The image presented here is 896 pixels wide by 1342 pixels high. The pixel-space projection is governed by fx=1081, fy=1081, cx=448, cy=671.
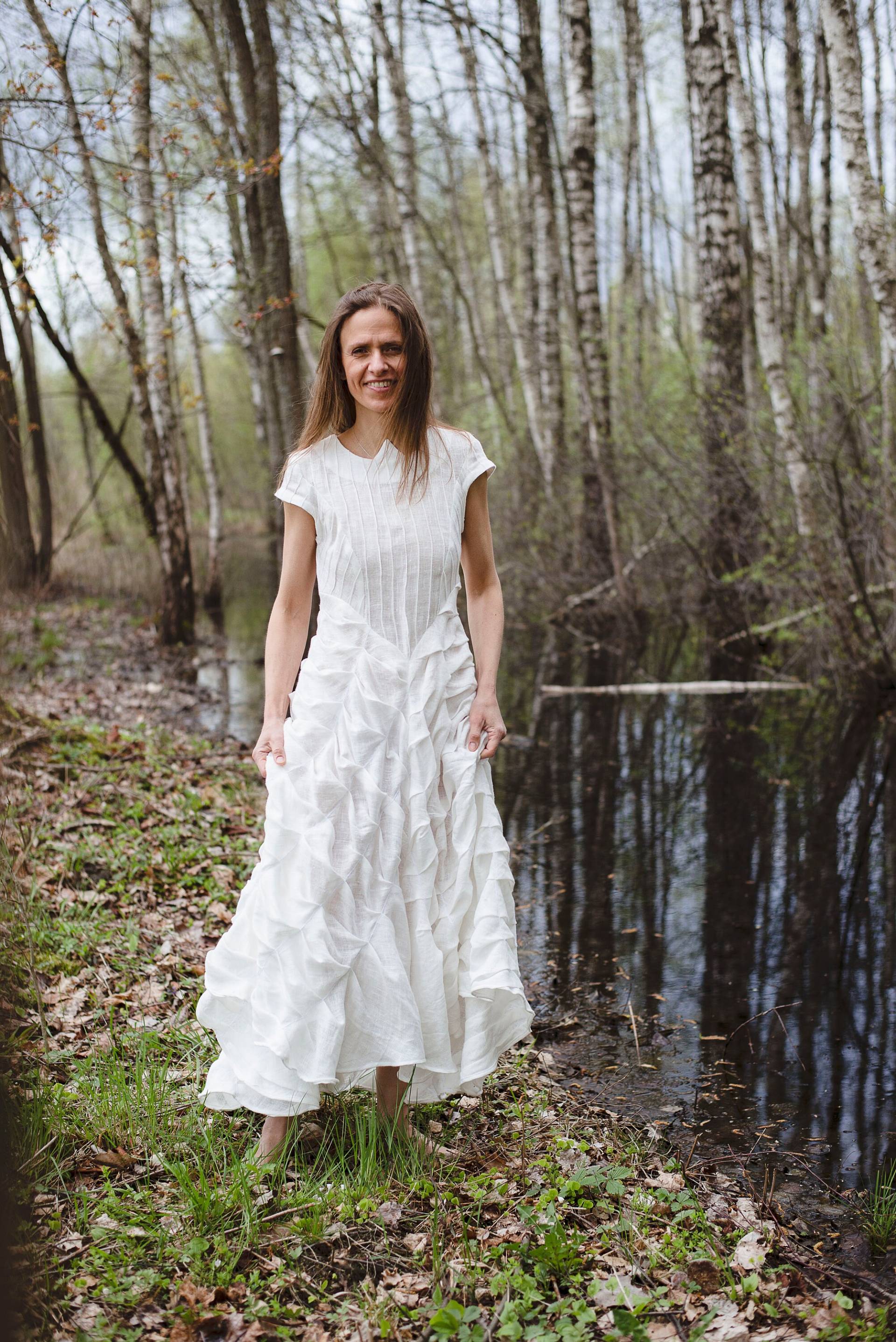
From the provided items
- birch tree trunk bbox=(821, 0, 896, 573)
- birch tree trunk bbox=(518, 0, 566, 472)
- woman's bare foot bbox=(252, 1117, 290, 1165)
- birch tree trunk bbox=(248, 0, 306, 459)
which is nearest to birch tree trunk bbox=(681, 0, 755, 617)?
birch tree trunk bbox=(518, 0, 566, 472)

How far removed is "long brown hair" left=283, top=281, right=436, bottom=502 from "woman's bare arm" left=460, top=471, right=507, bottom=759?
0.22m

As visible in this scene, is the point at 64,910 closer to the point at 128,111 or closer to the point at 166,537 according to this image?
the point at 128,111

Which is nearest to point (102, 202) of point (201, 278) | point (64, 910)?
→ point (201, 278)

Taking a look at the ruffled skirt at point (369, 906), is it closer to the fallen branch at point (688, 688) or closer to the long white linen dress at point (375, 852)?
the long white linen dress at point (375, 852)

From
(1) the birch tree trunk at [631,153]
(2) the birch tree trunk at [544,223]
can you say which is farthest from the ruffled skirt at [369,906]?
(1) the birch tree trunk at [631,153]

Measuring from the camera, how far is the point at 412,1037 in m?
2.67

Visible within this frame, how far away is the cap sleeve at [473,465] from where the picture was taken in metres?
3.03

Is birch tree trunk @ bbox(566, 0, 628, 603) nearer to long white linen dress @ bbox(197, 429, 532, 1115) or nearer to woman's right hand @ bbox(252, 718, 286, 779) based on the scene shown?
long white linen dress @ bbox(197, 429, 532, 1115)

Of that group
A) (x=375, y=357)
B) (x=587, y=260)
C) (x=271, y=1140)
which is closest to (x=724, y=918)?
(x=271, y=1140)

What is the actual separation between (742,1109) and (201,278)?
7.28 m

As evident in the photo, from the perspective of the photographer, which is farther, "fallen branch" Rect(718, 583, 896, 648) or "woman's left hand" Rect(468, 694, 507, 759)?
"fallen branch" Rect(718, 583, 896, 648)

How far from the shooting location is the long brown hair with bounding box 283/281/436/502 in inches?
116

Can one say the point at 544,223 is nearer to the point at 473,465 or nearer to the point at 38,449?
the point at 38,449

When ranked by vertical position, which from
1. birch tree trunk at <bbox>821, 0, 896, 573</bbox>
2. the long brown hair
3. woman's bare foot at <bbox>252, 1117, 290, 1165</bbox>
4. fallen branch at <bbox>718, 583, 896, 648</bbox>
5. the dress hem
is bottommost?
woman's bare foot at <bbox>252, 1117, 290, 1165</bbox>
